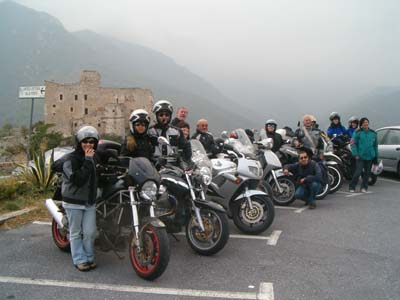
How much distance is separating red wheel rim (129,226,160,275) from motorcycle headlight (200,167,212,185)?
3.69ft

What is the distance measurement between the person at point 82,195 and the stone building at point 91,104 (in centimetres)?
6204

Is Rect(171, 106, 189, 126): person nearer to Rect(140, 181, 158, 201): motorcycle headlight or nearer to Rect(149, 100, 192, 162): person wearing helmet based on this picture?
Rect(149, 100, 192, 162): person wearing helmet

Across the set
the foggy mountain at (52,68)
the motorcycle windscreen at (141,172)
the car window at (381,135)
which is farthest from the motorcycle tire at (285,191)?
the foggy mountain at (52,68)

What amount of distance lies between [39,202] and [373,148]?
22.3ft

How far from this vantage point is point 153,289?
3.63 metres

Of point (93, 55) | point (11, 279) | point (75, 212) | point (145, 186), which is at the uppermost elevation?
point (93, 55)

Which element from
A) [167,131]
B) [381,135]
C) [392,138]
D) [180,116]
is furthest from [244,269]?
[381,135]

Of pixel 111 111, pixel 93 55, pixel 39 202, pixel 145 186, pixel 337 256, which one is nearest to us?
pixel 145 186

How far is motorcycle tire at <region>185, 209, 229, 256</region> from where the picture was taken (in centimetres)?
431

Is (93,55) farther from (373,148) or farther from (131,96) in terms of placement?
(373,148)

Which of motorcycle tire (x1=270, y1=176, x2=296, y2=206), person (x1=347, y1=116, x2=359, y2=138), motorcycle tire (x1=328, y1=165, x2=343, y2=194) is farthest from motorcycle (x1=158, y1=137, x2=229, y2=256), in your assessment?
person (x1=347, y1=116, x2=359, y2=138)

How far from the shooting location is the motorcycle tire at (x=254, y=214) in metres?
5.25

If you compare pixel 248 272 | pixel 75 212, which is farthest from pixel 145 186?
pixel 248 272

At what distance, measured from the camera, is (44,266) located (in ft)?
14.0
